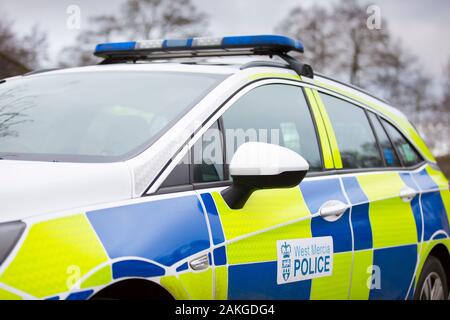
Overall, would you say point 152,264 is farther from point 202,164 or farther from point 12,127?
point 12,127

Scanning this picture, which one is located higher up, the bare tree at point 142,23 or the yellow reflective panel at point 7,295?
the bare tree at point 142,23

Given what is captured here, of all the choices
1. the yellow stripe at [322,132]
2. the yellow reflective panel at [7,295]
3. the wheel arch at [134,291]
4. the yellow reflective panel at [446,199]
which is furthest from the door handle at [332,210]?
the yellow reflective panel at [7,295]

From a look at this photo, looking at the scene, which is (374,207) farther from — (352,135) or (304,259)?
(304,259)

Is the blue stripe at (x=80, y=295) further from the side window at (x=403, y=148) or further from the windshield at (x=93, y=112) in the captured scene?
the side window at (x=403, y=148)

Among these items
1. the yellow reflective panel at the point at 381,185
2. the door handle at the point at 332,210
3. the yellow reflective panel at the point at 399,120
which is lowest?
the door handle at the point at 332,210

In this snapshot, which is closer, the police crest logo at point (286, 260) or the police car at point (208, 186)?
the police car at point (208, 186)

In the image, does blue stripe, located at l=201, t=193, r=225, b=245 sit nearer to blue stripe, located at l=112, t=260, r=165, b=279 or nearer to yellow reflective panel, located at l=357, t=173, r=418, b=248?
blue stripe, located at l=112, t=260, r=165, b=279

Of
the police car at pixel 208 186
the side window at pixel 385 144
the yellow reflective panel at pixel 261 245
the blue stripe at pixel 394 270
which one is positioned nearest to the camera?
the police car at pixel 208 186

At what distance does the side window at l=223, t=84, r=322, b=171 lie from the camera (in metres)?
3.32

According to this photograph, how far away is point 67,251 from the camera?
2318 millimetres

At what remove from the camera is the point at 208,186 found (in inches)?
117

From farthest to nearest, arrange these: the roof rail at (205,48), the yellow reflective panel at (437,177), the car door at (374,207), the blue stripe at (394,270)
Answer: the yellow reflective panel at (437,177), the roof rail at (205,48), the blue stripe at (394,270), the car door at (374,207)

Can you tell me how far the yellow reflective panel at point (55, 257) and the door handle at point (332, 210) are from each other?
A: 54.3 inches

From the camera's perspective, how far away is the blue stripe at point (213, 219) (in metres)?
2.84
